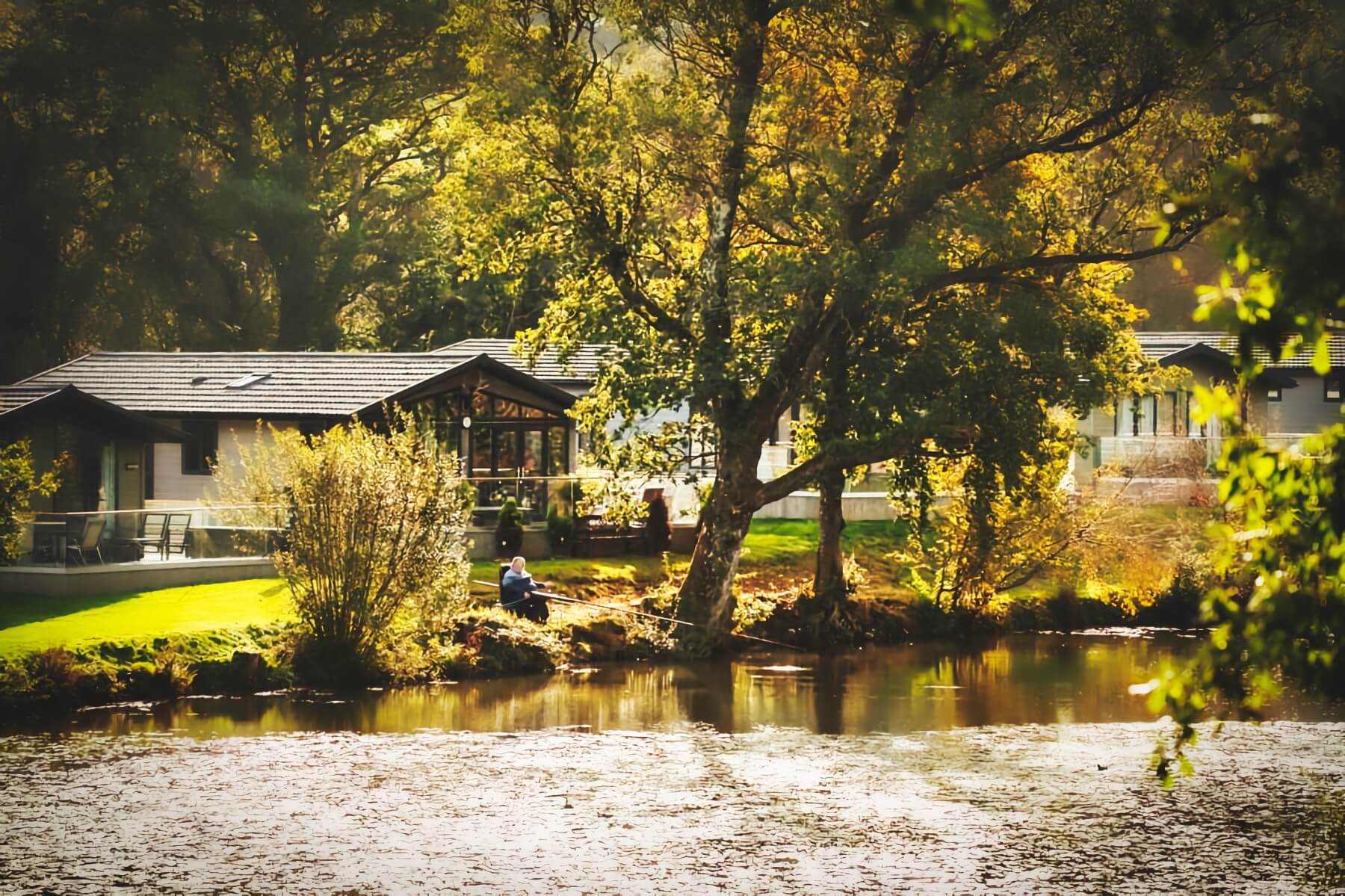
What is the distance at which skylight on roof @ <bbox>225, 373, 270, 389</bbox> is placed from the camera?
43.3 meters

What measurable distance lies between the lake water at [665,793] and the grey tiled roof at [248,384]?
1380 centimetres

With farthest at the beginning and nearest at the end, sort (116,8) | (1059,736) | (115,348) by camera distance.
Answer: (115,348), (116,8), (1059,736)

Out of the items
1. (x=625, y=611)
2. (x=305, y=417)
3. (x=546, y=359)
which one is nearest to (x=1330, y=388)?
(x=546, y=359)

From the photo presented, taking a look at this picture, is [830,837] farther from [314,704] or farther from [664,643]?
[664,643]

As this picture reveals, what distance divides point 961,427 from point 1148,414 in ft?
92.7

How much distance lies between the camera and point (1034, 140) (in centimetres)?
3156

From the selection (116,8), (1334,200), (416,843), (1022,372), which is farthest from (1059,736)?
(116,8)

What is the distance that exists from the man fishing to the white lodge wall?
11721mm


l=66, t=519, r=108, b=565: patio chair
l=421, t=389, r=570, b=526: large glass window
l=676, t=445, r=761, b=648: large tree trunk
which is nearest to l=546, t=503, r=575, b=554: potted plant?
l=421, t=389, r=570, b=526: large glass window

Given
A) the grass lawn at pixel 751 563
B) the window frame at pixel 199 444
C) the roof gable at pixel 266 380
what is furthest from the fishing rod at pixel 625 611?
the window frame at pixel 199 444

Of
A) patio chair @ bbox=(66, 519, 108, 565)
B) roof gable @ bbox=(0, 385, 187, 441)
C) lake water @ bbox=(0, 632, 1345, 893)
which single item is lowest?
lake water @ bbox=(0, 632, 1345, 893)

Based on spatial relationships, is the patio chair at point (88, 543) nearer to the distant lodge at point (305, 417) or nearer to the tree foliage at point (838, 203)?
the distant lodge at point (305, 417)

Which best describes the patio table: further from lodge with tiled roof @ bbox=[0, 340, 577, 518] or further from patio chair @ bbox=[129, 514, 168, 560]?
lodge with tiled roof @ bbox=[0, 340, 577, 518]

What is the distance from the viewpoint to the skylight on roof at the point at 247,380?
43.3 metres
